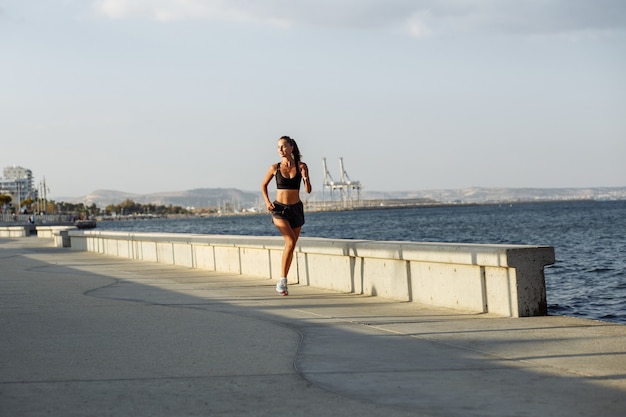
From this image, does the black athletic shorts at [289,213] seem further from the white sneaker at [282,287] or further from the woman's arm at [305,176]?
the white sneaker at [282,287]

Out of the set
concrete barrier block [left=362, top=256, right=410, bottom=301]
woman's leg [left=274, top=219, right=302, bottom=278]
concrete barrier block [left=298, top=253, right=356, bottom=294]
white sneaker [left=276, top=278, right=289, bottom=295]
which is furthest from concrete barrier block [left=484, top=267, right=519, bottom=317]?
white sneaker [left=276, top=278, right=289, bottom=295]

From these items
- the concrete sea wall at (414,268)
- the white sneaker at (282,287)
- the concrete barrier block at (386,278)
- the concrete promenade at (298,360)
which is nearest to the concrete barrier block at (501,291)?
the concrete sea wall at (414,268)

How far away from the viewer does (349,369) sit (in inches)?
238

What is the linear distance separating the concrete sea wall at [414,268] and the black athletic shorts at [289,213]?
2.64 feet

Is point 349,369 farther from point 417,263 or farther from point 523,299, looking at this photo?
point 417,263

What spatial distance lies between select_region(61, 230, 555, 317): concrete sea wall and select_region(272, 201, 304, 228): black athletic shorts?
806 millimetres

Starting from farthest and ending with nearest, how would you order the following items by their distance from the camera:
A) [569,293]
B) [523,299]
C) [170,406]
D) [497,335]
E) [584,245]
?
[584,245], [569,293], [523,299], [497,335], [170,406]

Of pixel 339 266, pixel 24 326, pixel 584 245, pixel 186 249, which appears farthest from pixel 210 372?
pixel 584 245

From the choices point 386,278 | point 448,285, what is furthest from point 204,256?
point 448,285

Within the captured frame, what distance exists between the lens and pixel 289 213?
422 inches

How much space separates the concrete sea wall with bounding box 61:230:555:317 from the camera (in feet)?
27.2

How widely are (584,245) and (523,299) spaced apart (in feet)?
119

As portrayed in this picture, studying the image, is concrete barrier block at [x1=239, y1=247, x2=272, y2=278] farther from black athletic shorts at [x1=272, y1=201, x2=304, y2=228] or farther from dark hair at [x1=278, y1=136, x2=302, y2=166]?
dark hair at [x1=278, y1=136, x2=302, y2=166]

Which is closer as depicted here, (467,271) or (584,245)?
(467,271)
